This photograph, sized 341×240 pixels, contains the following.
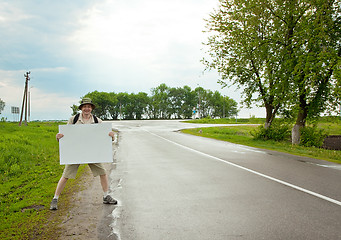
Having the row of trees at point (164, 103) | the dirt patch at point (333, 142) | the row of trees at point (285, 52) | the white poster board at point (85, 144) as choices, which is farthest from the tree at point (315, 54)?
the row of trees at point (164, 103)

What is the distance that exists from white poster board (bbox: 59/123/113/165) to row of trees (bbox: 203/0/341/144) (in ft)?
42.7

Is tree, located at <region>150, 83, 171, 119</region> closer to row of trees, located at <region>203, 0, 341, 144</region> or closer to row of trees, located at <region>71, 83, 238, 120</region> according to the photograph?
row of trees, located at <region>71, 83, 238, 120</region>

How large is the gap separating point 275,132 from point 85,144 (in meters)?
18.6

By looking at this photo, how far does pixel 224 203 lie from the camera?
16.8 ft

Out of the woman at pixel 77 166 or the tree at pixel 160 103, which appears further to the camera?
the tree at pixel 160 103

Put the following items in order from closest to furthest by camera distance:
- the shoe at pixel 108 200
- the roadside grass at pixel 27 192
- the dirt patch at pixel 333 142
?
the roadside grass at pixel 27 192, the shoe at pixel 108 200, the dirt patch at pixel 333 142

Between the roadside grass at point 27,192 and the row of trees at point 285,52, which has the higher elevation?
the row of trees at point 285,52

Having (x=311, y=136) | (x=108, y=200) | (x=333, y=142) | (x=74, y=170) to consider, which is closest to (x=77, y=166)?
(x=74, y=170)

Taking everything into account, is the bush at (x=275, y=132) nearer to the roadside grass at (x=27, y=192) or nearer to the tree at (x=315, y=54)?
the tree at (x=315, y=54)

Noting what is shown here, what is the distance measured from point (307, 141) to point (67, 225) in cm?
1855

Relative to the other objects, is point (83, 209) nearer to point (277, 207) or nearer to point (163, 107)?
point (277, 207)

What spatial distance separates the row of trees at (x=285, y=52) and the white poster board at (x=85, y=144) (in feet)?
42.7

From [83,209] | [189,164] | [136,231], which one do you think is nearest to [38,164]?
[189,164]

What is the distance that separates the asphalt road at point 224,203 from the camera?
12.6 ft
